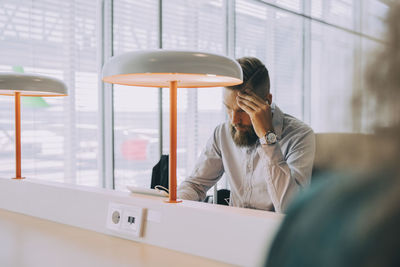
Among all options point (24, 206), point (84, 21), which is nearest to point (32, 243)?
point (24, 206)

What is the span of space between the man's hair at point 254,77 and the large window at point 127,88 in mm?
1234

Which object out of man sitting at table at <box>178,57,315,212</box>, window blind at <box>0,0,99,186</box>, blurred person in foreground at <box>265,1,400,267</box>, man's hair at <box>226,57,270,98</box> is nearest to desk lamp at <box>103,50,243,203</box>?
man sitting at table at <box>178,57,315,212</box>

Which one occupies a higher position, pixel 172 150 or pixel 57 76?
pixel 57 76

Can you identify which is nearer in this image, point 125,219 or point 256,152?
point 125,219

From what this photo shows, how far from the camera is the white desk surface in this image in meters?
1.03

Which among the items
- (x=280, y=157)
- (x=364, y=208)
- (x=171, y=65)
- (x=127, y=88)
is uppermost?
(x=127, y=88)

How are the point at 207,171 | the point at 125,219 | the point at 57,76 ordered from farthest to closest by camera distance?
the point at 57,76
the point at 207,171
the point at 125,219

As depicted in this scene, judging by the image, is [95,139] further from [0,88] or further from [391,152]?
[391,152]

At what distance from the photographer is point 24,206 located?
162 centimetres

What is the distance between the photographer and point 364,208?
0.17 metres

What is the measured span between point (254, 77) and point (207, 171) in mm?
546

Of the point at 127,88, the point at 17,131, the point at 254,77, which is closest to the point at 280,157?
the point at 254,77

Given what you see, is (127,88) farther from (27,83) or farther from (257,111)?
(257,111)

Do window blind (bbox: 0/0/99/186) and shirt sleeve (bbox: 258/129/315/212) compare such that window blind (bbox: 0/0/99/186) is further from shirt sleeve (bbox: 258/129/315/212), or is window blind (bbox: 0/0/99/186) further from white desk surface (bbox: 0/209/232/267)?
shirt sleeve (bbox: 258/129/315/212)
